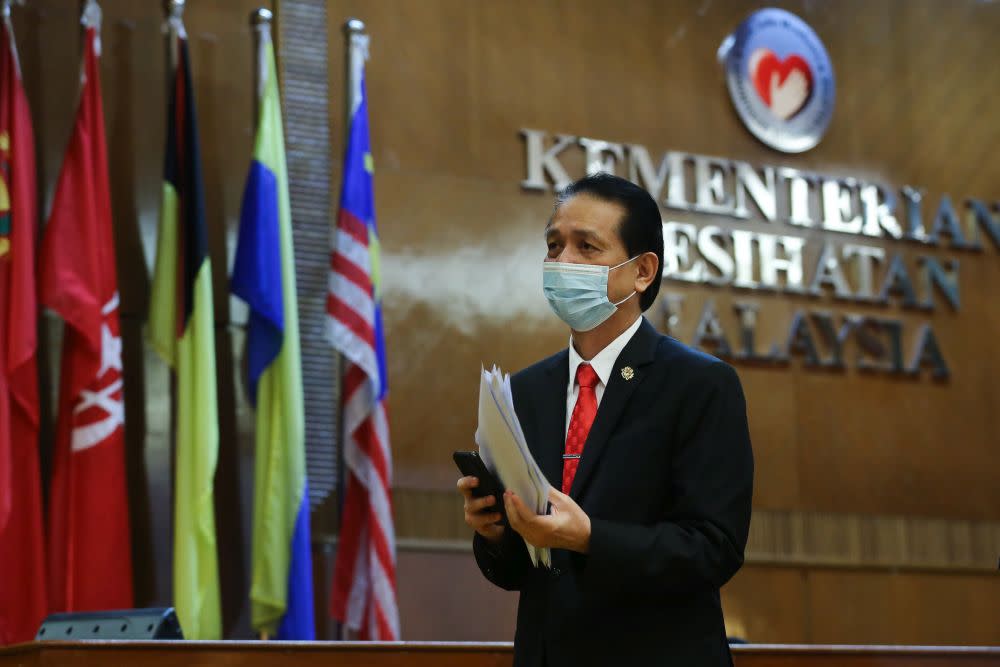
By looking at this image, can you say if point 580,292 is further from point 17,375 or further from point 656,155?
point 656,155

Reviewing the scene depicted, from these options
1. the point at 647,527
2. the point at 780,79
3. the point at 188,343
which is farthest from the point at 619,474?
the point at 780,79

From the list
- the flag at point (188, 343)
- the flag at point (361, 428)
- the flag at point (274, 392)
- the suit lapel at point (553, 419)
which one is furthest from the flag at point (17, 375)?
the suit lapel at point (553, 419)

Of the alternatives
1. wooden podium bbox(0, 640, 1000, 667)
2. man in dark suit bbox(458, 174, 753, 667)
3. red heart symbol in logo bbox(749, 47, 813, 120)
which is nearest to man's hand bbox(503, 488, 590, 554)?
man in dark suit bbox(458, 174, 753, 667)

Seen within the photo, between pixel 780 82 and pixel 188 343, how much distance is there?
3172 mm

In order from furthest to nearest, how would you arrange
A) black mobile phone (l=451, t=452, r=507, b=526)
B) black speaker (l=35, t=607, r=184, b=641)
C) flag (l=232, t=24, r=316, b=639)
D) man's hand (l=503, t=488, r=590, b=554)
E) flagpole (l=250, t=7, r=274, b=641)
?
flagpole (l=250, t=7, r=274, b=641), flag (l=232, t=24, r=316, b=639), black speaker (l=35, t=607, r=184, b=641), black mobile phone (l=451, t=452, r=507, b=526), man's hand (l=503, t=488, r=590, b=554)

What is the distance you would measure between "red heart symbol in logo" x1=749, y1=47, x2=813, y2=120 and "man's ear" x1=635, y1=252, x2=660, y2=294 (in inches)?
181

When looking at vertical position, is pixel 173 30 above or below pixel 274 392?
above

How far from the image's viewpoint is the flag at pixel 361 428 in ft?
16.4

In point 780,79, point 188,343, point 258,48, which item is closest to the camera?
point 188,343

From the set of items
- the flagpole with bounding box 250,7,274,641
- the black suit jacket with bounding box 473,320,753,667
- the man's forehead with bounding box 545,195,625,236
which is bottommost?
the black suit jacket with bounding box 473,320,753,667

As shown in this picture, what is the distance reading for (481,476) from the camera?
1933mm

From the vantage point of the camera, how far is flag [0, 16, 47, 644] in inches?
180

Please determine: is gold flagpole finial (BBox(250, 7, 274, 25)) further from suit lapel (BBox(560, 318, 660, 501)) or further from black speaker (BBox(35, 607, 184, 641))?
suit lapel (BBox(560, 318, 660, 501))

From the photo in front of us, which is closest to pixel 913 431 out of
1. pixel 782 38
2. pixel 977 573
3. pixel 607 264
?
pixel 977 573
